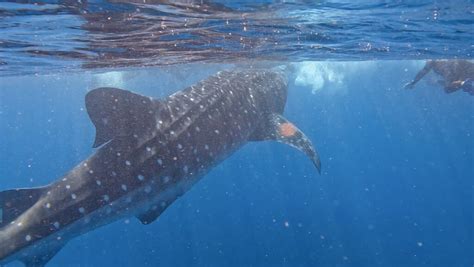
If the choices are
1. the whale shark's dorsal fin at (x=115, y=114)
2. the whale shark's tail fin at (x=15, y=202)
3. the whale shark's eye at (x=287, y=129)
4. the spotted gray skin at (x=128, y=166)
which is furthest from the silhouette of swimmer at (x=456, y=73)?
the whale shark's tail fin at (x=15, y=202)

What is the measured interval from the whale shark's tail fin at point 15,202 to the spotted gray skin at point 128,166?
13 millimetres

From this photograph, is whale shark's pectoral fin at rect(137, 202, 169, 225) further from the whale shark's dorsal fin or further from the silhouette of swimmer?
the silhouette of swimmer

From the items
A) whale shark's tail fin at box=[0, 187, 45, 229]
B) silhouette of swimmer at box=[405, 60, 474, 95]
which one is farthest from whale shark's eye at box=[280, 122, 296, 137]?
silhouette of swimmer at box=[405, 60, 474, 95]

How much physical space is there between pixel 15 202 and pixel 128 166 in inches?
67.2

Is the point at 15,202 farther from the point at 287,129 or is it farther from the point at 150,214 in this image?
the point at 287,129

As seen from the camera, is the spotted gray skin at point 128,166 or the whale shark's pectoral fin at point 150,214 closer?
the spotted gray skin at point 128,166

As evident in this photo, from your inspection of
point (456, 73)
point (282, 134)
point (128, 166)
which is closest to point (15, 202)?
point (128, 166)

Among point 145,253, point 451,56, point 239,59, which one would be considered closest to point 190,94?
point 239,59

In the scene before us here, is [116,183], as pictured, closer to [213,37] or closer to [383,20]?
[213,37]

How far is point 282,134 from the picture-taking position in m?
10.5

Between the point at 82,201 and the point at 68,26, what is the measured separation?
16.9 feet

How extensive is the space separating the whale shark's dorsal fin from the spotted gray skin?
0.05 ft

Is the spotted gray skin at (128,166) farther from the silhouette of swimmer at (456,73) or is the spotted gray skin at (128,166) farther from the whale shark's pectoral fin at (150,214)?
the silhouette of swimmer at (456,73)

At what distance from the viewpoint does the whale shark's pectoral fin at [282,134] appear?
33.0 feet
